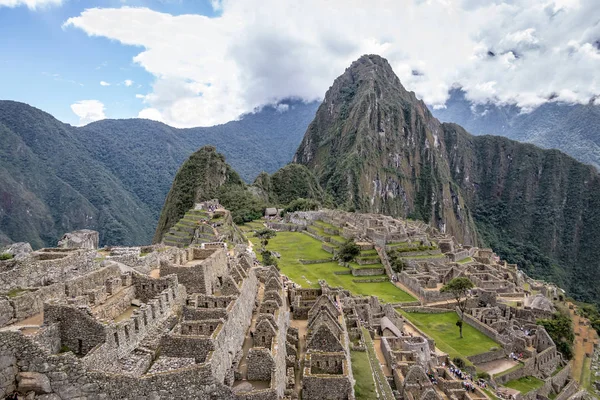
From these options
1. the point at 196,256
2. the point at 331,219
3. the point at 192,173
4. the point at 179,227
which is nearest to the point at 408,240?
the point at 331,219

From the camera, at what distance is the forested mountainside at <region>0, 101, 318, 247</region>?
86.5 meters

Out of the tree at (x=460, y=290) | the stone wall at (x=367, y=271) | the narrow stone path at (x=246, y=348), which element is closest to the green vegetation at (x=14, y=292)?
the narrow stone path at (x=246, y=348)

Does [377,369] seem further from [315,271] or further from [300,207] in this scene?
[300,207]

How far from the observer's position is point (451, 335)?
3700 centimetres

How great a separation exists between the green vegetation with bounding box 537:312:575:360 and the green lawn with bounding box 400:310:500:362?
28.2ft

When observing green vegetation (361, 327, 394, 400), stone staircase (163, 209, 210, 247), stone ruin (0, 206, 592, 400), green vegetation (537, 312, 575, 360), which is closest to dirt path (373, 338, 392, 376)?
stone ruin (0, 206, 592, 400)

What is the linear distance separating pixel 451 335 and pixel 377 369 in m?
18.4

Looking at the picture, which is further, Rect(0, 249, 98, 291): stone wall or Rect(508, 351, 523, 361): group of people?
Rect(508, 351, 523, 361): group of people

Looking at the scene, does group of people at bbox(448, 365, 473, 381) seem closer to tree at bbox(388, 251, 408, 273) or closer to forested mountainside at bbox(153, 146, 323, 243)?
tree at bbox(388, 251, 408, 273)

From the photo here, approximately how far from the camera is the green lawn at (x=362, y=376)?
1753cm

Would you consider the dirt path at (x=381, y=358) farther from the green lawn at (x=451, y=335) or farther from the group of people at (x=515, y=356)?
the group of people at (x=515, y=356)

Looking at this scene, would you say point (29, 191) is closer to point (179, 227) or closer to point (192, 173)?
point (192, 173)

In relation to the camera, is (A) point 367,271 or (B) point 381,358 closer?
(B) point 381,358

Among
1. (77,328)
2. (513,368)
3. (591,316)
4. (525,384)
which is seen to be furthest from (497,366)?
(591,316)
